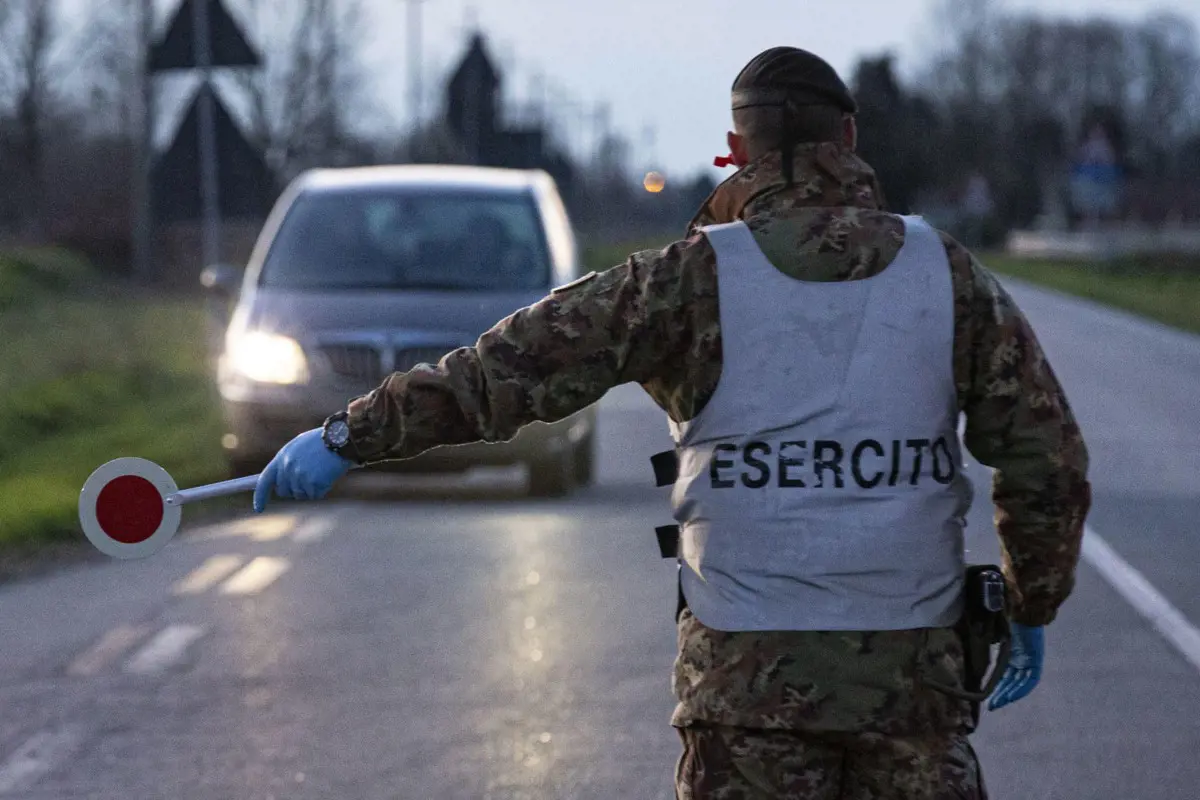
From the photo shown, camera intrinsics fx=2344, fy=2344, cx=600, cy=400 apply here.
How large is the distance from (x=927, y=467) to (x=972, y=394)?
127mm

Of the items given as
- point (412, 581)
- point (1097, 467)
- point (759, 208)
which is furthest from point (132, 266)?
point (759, 208)

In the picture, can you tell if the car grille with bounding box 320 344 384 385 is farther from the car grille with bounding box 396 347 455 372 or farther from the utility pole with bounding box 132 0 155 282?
the utility pole with bounding box 132 0 155 282

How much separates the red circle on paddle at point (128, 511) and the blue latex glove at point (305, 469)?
172mm

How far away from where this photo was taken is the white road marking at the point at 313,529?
1109cm

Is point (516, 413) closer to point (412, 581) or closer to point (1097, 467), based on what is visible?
point (412, 581)

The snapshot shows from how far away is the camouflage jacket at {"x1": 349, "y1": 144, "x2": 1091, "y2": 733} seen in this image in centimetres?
331

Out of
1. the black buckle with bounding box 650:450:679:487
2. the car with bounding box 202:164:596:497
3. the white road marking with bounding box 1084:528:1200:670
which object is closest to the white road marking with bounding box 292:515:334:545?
the car with bounding box 202:164:596:497

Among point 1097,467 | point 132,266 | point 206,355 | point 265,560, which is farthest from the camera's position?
point 132,266

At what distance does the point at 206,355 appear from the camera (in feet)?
88.8

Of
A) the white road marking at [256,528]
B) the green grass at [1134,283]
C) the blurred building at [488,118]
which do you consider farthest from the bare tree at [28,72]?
the white road marking at [256,528]

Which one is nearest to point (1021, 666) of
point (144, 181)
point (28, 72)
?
point (144, 181)

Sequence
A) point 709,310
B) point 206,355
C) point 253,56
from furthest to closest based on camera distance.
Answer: point 206,355 → point 253,56 → point 709,310

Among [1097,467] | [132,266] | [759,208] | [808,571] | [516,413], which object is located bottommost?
[132,266]

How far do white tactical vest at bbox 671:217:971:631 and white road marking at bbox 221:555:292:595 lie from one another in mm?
6185
